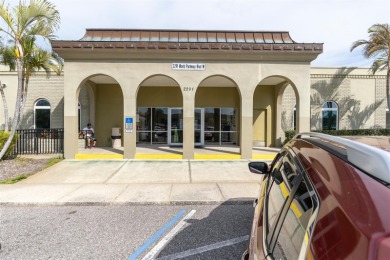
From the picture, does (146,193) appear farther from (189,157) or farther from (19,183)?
(189,157)

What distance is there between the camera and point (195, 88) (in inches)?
483

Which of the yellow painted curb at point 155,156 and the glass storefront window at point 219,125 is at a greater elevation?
the glass storefront window at point 219,125

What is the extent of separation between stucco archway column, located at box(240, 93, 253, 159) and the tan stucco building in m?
0.05

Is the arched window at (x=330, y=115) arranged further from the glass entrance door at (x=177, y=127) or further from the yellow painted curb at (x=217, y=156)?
the yellow painted curb at (x=217, y=156)

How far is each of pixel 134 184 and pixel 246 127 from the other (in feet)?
21.4

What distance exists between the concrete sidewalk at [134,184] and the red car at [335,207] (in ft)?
14.7

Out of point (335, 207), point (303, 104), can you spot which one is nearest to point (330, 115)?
point (303, 104)

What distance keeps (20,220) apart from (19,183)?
3.24 metres

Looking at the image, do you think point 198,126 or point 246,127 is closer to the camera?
point 246,127

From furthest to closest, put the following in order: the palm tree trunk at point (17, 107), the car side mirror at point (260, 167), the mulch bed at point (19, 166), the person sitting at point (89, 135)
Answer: the person sitting at point (89, 135), the palm tree trunk at point (17, 107), the mulch bed at point (19, 166), the car side mirror at point (260, 167)

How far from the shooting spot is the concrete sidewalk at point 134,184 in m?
6.19

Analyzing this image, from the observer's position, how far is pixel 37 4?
9.85 metres

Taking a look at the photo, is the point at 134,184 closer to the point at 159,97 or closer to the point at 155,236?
the point at 155,236

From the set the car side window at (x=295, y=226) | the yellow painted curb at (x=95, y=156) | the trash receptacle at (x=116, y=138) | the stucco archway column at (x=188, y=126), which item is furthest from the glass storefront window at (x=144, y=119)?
the car side window at (x=295, y=226)
